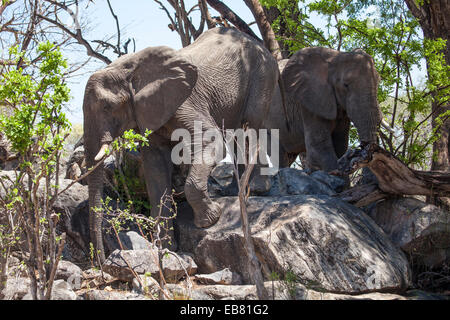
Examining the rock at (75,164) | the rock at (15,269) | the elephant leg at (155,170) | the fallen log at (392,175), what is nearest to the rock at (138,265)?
the rock at (15,269)

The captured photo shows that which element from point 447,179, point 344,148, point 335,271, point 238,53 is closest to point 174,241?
point 335,271

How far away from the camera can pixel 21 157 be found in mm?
4699

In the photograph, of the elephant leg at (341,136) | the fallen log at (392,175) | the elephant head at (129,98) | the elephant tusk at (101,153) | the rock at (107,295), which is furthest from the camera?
the elephant leg at (341,136)

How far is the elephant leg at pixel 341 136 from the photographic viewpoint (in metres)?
9.70

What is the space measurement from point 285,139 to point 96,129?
4.68 metres

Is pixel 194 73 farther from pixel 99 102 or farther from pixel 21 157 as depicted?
pixel 21 157

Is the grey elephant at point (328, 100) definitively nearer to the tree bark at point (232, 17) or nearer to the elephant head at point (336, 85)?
the elephant head at point (336, 85)

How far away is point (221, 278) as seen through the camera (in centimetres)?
624

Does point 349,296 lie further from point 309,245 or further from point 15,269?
point 15,269

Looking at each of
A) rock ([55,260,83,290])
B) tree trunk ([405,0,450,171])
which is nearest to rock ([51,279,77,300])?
rock ([55,260,83,290])

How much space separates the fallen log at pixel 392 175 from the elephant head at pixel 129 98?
2147mm

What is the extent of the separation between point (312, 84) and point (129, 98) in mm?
3787

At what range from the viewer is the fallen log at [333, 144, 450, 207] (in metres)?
6.35
